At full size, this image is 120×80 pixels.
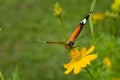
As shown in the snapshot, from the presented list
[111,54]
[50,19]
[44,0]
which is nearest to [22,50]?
[50,19]

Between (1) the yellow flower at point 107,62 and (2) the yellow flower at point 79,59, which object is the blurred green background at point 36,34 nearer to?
(1) the yellow flower at point 107,62

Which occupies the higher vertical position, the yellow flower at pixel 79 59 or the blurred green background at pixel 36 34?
the yellow flower at pixel 79 59

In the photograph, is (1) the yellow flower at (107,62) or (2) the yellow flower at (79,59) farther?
(1) the yellow flower at (107,62)

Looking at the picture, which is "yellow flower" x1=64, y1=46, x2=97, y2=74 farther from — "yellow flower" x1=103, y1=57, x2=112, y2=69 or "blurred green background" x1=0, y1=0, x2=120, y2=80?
"blurred green background" x1=0, y1=0, x2=120, y2=80

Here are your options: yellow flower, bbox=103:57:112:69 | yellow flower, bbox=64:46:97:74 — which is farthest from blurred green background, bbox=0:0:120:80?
yellow flower, bbox=64:46:97:74

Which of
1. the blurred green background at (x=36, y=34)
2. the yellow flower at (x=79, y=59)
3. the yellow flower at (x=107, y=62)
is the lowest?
the blurred green background at (x=36, y=34)

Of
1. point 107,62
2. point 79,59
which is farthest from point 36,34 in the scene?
point 79,59

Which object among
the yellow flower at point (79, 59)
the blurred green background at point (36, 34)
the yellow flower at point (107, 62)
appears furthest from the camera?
the blurred green background at point (36, 34)

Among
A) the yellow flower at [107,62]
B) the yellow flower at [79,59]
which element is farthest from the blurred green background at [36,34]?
the yellow flower at [79,59]
